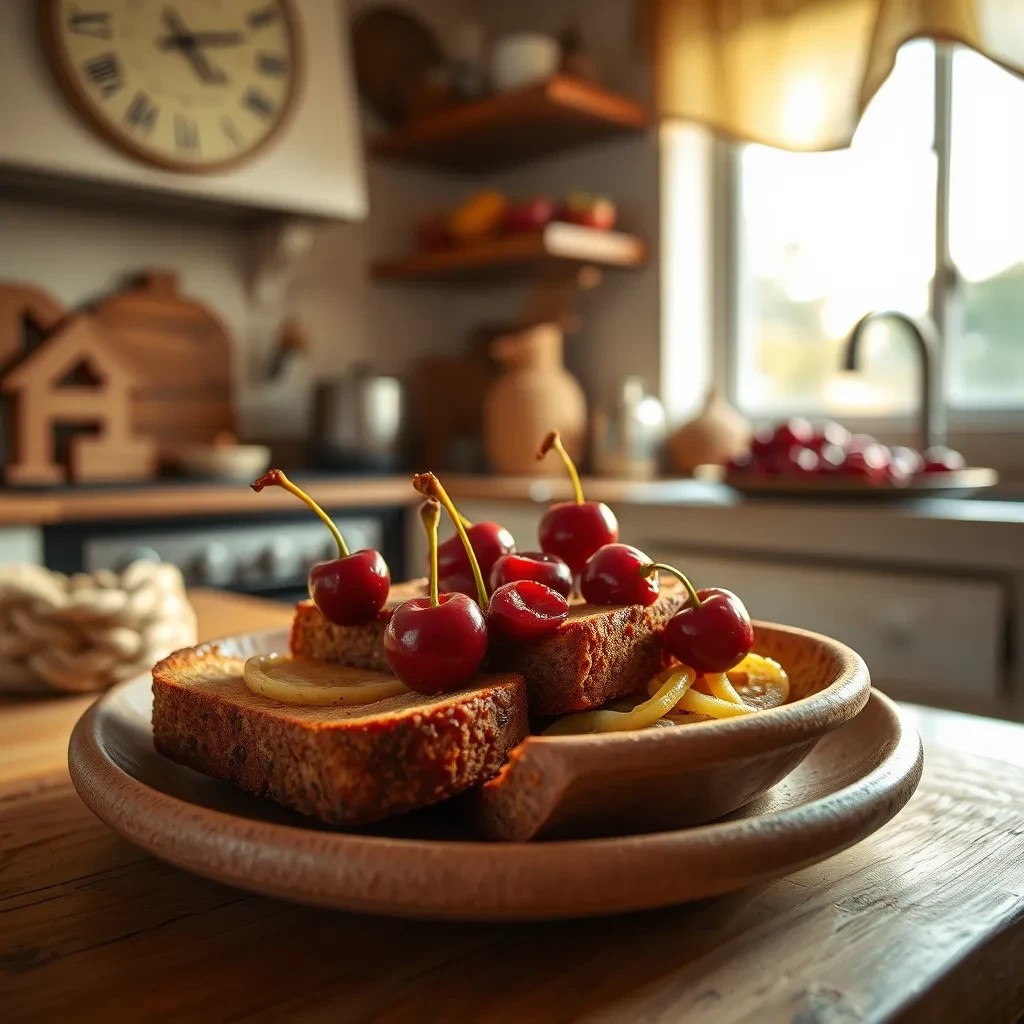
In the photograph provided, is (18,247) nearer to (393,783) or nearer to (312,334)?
(312,334)

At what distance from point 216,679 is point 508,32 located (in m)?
3.03

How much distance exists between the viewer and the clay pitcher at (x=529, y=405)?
8.80ft

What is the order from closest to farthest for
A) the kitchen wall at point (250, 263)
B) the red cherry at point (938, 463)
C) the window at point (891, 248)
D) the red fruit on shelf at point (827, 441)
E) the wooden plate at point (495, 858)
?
1. the wooden plate at point (495, 858)
2. the red cherry at point (938, 463)
3. the red fruit on shelf at point (827, 441)
4. the window at point (891, 248)
5. the kitchen wall at point (250, 263)

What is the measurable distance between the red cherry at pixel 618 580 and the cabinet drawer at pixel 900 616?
1.14 meters

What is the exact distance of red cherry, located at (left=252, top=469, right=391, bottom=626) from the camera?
59cm

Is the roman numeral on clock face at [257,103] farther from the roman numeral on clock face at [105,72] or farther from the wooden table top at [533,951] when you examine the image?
the wooden table top at [533,951]

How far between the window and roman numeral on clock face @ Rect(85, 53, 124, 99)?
1.61 metres

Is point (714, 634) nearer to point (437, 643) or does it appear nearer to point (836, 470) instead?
point (437, 643)

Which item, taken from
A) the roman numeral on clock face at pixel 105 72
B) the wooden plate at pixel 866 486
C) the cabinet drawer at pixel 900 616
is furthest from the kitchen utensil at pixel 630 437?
the roman numeral on clock face at pixel 105 72

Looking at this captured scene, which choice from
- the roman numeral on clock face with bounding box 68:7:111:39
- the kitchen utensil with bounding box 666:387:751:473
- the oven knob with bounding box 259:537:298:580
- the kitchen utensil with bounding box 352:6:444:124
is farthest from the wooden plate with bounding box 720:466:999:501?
the kitchen utensil with bounding box 352:6:444:124

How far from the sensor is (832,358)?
2674mm

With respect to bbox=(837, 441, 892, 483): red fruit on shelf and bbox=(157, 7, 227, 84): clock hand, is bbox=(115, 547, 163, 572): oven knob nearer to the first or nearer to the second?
bbox=(157, 7, 227, 84): clock hand

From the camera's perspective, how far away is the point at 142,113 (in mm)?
2201

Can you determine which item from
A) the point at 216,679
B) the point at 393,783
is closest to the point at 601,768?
the point at 393,783
